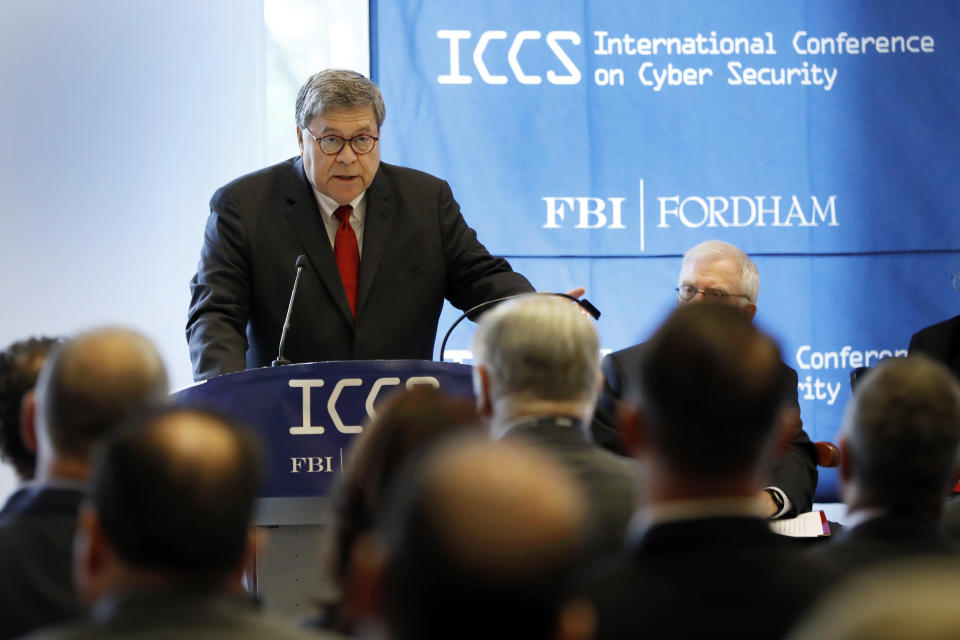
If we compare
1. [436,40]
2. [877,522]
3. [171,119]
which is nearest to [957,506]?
[877,522]

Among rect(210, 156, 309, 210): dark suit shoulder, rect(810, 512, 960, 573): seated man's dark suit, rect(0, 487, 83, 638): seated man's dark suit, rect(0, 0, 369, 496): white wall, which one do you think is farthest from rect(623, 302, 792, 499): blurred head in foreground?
rect(0, 0, 369, 496): white wall

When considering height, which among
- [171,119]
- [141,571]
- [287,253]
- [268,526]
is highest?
[171,119]

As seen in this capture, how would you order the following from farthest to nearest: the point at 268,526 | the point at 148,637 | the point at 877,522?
the point at 268,526, the point at 877,522, the point at 148,637

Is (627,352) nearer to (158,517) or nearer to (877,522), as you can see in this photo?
(877,522)

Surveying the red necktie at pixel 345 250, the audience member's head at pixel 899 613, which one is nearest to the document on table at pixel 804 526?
the red necktie at pixel 345 250

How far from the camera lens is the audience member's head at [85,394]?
1741mm

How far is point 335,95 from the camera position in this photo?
3.78 metres

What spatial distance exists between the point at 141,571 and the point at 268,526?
1554 mm

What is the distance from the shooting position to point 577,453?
2.08 metres

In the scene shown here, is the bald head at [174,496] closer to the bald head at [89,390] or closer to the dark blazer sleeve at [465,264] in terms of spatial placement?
the bald head at [89,390]

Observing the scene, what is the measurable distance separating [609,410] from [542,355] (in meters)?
1.92

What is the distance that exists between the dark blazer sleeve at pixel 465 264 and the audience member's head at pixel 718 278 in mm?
708

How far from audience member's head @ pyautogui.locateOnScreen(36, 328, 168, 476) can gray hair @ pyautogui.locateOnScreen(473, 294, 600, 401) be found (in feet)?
2.04

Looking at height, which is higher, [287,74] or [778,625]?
[287,74]
